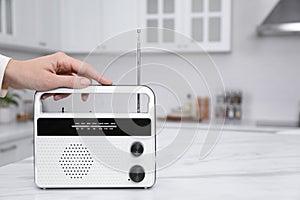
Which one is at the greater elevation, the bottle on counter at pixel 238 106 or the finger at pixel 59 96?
the finger at pixel 59 96

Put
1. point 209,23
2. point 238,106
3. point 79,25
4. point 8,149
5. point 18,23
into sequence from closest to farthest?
1. point 8,149
2. point 18,23
3. point 209,23
4. point 238,106
5. point 79,25

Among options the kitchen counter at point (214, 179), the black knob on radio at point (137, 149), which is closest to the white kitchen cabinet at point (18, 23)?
the kitchen counter at point (214, 179)

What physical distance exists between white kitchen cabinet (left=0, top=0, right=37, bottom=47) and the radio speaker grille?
81.9 inches

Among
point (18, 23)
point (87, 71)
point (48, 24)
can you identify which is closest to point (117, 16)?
point (48, 24)

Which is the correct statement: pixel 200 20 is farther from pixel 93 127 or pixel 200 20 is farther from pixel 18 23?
pixel 93 127

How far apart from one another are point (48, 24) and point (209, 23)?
1391 mm

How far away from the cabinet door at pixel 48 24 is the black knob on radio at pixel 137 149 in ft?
8.57

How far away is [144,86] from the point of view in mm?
815

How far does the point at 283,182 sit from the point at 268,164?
189mm

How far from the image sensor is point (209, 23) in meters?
3.38

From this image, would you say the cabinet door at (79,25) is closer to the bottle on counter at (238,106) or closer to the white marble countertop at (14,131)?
the white marble countertop at (14,131)

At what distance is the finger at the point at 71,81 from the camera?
2.68 ft

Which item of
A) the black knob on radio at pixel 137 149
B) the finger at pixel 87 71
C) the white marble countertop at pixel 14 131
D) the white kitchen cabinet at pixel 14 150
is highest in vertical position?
the finger at pixel 87 71

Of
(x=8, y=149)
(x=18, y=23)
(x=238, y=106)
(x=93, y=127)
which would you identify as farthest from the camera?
(x=238, y=106)
